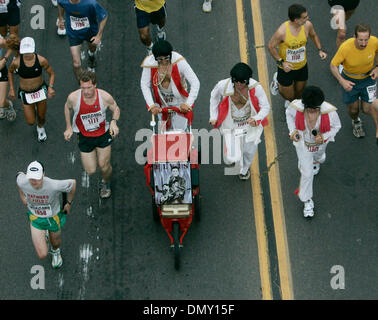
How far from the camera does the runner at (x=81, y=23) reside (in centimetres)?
1309

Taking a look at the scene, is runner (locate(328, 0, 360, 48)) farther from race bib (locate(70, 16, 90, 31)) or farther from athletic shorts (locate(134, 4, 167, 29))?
race bib (locate(70, 16, 90, 31))

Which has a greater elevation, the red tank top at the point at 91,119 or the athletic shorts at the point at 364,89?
the athletic shorts at the point at 364,89

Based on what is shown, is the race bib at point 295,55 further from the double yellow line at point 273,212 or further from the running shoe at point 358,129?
the running shoe at point 358,129

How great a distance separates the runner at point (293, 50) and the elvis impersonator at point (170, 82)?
158 centimetres

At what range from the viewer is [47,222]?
11.1 metres

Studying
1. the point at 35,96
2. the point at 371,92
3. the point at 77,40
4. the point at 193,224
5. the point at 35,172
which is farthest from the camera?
the point at 77,40

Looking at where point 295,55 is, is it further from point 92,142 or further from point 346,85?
point 92,142

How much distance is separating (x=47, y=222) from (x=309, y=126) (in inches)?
149

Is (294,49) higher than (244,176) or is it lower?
higher

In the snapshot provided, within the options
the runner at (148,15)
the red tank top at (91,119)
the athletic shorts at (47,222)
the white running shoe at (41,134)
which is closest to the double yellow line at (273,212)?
the runner at (148,15)

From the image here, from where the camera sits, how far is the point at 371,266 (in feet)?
38.0

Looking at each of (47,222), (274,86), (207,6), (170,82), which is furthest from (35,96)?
(207,6)

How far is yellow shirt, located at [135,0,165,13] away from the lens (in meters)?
13.6
